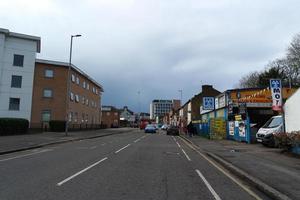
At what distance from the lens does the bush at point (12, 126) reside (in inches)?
1293

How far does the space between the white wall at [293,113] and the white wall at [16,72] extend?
38.1m

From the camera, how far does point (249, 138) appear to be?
92.4 feet

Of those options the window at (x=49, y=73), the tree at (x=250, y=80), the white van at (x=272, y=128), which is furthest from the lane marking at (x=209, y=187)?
the tree at (x=250, y=80)

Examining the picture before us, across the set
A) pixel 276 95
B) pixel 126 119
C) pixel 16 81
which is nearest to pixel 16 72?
pixel 16 81

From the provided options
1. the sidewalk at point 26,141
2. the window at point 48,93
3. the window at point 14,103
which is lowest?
the sidewalk at point 26,141

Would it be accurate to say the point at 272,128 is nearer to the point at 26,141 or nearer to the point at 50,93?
the point at 26,141

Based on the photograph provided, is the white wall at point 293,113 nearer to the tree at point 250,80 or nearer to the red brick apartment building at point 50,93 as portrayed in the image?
the red brick apartment building at point 50,93

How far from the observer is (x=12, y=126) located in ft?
114

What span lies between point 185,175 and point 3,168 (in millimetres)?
6408

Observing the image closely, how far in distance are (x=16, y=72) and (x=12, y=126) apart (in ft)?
52.8

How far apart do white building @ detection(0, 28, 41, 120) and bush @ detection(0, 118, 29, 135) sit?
11.7m

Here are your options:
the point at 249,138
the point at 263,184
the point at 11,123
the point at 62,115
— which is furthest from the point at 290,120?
the point at 62,115

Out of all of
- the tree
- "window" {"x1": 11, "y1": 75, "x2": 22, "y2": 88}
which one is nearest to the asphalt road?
"window" {"x1": 11, "y1": 75, "x2": 22, "y2": 88}

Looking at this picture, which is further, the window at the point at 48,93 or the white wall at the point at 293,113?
the window at the point at 48,93
